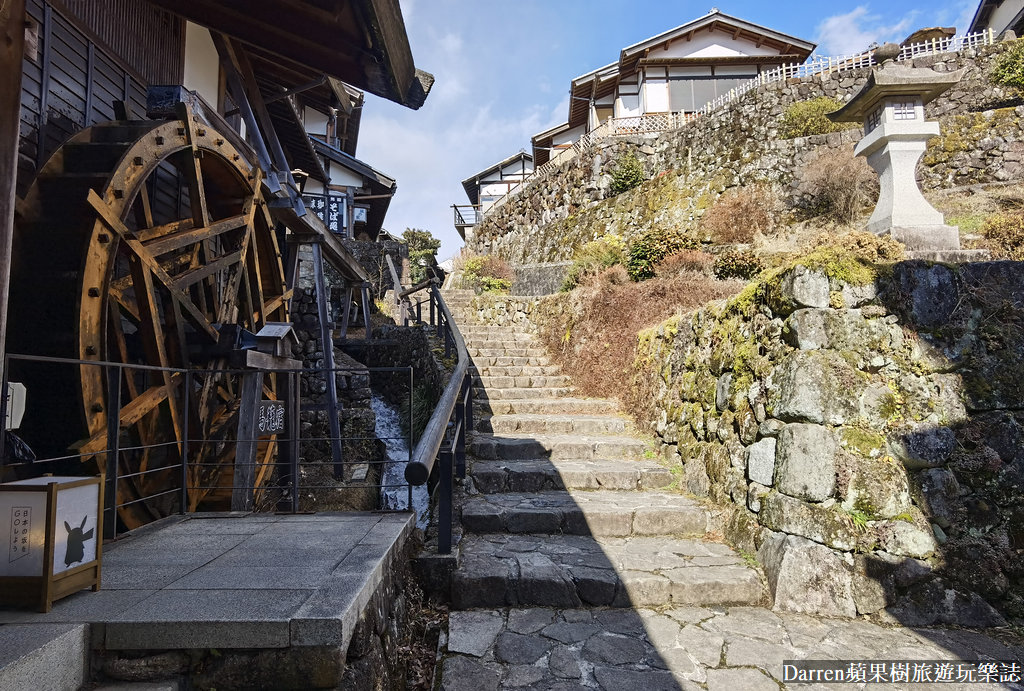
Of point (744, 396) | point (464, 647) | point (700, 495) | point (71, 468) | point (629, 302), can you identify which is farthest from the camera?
point (629, 302)

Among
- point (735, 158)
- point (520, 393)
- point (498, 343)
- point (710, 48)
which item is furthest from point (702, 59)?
point (520, 393)

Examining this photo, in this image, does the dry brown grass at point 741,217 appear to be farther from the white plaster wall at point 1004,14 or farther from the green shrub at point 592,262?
the white plaster wall at point 1004,14

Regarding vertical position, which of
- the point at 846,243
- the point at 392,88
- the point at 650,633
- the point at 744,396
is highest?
the point at 392,88

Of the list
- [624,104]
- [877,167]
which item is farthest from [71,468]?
[624,104]

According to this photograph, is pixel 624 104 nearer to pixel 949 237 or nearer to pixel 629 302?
pixel 629 302

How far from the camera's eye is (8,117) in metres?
2.21

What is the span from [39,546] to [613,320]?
283 inches

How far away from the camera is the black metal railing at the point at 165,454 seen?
3176 mm

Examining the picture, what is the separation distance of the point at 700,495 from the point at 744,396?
0.98 m

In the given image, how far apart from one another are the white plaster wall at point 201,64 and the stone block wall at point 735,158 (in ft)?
37.6

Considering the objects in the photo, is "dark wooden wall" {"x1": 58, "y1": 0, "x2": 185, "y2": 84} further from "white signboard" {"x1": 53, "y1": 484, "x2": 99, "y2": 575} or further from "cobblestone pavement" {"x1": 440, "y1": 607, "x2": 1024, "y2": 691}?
"cobblestone pavement" {"x1": 440, "y1": 607, "x2": 1024, "y2": 691}

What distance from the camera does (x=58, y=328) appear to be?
3.88 meters

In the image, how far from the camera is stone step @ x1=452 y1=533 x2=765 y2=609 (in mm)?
3371

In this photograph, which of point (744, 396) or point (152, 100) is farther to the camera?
point (152, 100)
